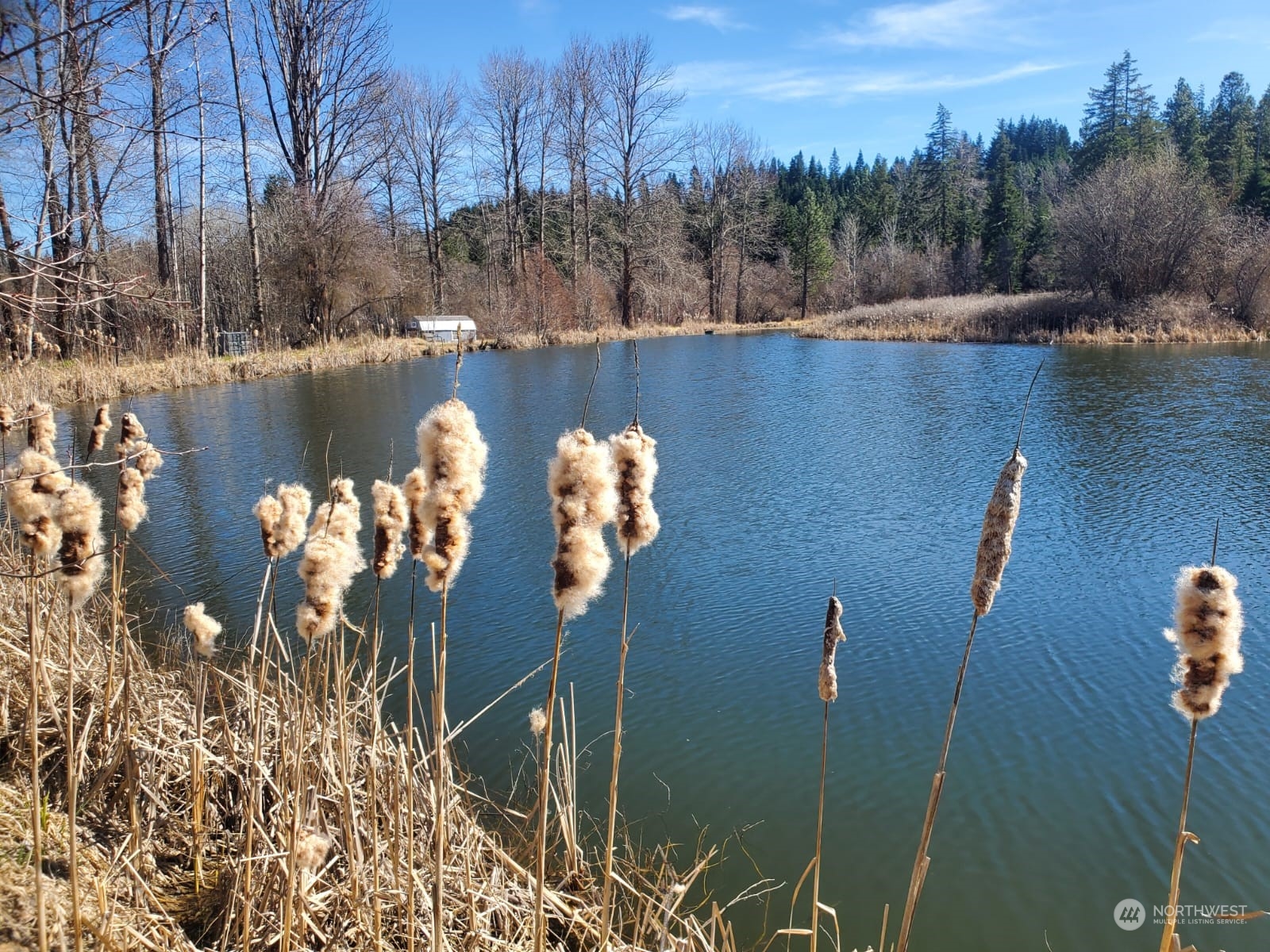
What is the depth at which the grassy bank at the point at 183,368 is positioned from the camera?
1316cm

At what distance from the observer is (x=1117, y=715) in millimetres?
4953

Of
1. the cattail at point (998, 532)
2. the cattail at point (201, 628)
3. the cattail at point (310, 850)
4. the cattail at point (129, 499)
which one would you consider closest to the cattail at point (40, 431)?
the cattail at point (129, 499)

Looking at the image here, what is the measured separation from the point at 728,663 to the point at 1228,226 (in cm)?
3385

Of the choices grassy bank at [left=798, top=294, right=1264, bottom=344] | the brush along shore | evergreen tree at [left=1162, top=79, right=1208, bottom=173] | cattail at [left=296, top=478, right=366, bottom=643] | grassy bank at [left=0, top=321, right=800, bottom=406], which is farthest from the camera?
evergreen tree at [left=1162, top=79, right=1208, bottom=173]

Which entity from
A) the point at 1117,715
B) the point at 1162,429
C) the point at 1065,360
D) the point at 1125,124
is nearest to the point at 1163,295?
the point at 1065,360

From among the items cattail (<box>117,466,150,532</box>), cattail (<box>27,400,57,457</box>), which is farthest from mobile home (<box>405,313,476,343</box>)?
cattail (<box>117,466,150,532</box>)

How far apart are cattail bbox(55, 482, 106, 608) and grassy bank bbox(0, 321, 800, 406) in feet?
21.2

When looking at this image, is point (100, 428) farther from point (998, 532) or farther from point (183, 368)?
point (183, 368)

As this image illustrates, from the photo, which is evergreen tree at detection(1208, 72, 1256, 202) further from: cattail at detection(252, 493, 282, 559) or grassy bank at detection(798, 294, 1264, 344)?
cattail at detection(252, 493, 282, 559)

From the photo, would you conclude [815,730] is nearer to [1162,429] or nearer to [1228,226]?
[1162,429]

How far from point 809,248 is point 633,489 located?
55953 mm

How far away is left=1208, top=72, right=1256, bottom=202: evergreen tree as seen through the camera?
153 ft

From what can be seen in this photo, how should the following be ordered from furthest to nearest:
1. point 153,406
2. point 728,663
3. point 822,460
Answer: point 153,406, point 822,460, point 728,663

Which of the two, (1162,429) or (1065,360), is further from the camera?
(1065,360)
